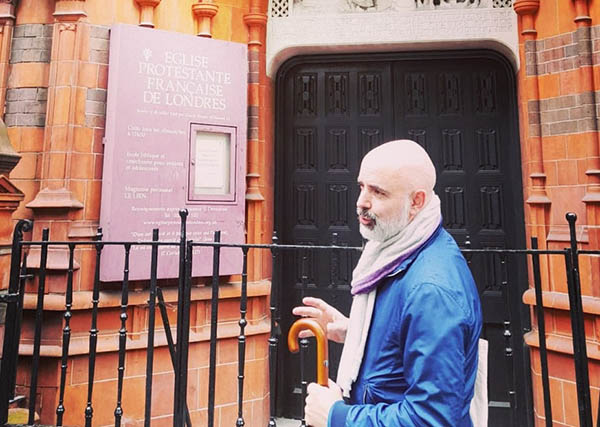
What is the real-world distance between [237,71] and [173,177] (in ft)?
4.20

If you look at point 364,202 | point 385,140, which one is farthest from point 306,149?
point 364,202

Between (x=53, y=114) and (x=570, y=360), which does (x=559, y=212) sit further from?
(x=53, y=114)

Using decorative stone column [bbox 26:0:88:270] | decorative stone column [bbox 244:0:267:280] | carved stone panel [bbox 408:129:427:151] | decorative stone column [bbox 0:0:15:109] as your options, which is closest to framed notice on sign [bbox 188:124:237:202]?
decorative stone column [bbox 244:0:267:280]

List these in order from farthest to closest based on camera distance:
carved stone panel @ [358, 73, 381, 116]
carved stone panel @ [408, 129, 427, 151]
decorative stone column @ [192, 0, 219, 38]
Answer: carved stone panel @ [358, 73, 381, 116], carved stone panel @ [408, 129, 427, 151], decorative stone column @ [192, 0, 219, 38]

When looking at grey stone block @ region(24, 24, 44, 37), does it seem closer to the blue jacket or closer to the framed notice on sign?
the framed notice on sign

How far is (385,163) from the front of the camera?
1.19 meters

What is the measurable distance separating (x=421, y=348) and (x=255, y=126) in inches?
149

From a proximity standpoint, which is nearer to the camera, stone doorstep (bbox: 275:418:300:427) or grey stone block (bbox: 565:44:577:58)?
grey stone block (bbox: 565:44:577:58)

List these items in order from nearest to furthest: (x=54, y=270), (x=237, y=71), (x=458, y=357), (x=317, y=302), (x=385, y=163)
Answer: (x=458, y=357) < (x=385, y=163) < (x=317, y=302) < (x=54, y=270) < (x=237, y=71)

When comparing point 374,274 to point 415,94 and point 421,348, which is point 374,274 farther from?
point 415,94

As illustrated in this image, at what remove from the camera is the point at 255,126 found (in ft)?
14.8

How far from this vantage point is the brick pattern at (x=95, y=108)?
12.5ft

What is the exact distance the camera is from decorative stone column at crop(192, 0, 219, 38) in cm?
421

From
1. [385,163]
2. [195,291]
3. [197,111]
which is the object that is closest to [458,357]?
[385,163]
